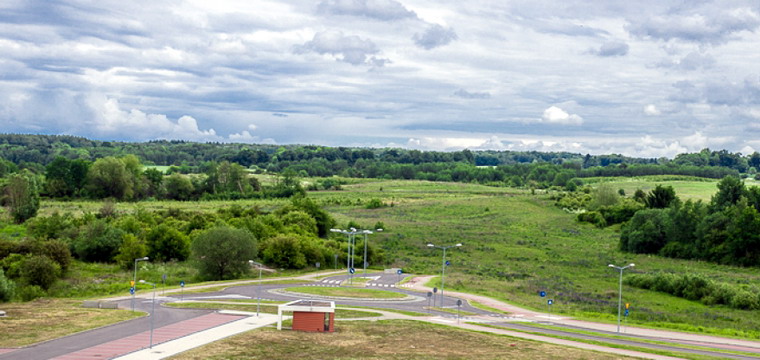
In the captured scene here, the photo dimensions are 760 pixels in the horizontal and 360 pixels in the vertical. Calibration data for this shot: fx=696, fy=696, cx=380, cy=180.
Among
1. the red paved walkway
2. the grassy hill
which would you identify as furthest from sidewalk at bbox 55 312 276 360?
the grassy hill

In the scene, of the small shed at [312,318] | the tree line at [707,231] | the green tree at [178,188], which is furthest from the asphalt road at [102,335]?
the green tree at [178,188]

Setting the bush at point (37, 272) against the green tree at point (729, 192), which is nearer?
the bush at point (37, 272)

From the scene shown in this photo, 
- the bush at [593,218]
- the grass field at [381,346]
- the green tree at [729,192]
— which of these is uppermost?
the green tree at [729,192]

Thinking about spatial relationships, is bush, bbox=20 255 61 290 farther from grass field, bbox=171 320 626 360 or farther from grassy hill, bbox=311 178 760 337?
grassy hill, bbox=311 178 760 337

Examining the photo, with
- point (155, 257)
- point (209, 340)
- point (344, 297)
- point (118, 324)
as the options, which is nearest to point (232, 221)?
point (155, 257)

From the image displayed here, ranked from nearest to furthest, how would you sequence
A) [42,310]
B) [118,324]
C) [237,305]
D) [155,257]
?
[118,324], [42,310], [237,305], [155,257]

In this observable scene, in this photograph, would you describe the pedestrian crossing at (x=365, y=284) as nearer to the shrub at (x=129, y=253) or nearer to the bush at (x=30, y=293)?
the shrub at (x=129, y=253)

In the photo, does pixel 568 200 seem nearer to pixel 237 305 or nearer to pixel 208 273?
pixel 208 273
